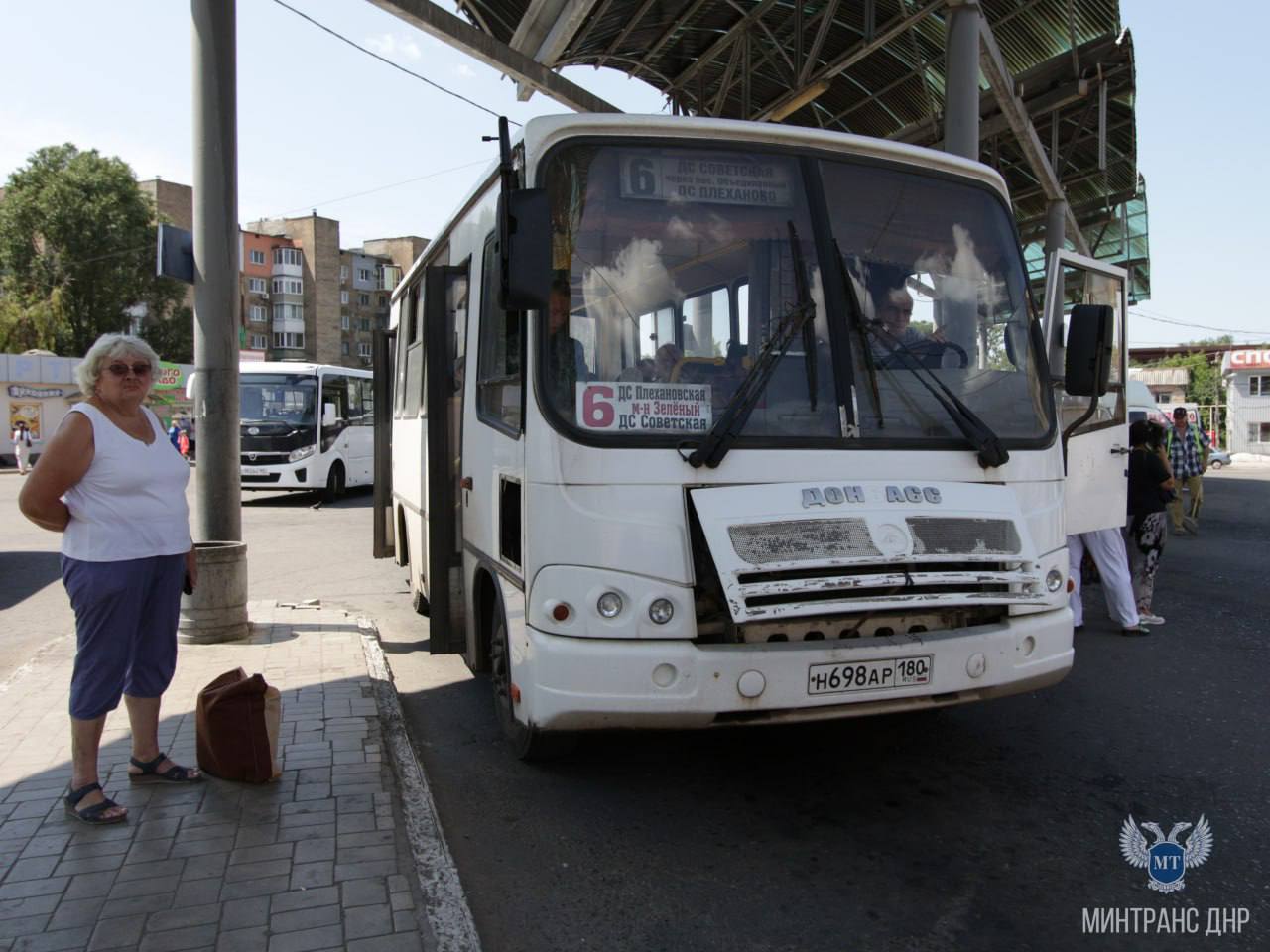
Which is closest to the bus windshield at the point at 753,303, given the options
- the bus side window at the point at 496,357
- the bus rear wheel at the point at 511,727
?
the bus side window at the point at 496,357

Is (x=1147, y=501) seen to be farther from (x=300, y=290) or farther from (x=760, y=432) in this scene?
(x=300, y=290)

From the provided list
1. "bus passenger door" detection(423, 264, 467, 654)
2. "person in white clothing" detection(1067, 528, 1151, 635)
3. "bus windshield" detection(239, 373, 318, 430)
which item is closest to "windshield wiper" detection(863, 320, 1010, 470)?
"bus passenger door" detection(423, 264, 467, 654)

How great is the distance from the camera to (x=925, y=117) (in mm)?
15961

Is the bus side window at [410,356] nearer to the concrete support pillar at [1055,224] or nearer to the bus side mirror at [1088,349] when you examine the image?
the bus side mirror at [1088,349]

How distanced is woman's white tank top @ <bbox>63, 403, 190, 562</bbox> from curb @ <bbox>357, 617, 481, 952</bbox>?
1.41 meters

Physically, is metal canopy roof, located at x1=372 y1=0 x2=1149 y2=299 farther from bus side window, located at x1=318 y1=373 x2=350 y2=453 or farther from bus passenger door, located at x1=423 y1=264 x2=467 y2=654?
bus side window, located at x1=318 y1=373 x2=350 y2=453

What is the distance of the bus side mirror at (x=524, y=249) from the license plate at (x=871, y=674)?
1768mm

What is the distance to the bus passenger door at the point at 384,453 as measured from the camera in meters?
9.03

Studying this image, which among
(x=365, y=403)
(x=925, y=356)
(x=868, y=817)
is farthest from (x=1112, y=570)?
(x=365, y=403)

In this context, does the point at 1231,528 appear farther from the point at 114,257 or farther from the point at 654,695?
the point at 114,257

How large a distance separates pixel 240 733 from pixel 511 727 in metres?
1.22

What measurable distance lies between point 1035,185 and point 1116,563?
15471 millimetres

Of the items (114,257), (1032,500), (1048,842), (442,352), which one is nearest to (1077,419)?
(1032,500)

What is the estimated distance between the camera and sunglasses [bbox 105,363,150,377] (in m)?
3.72
